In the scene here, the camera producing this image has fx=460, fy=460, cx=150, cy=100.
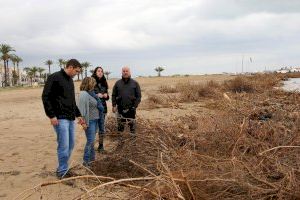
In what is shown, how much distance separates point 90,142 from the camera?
23.0ft

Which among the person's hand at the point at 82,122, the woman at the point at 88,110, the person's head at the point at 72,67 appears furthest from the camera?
the woman at the point at 88,110

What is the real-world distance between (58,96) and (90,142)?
107 centimetres

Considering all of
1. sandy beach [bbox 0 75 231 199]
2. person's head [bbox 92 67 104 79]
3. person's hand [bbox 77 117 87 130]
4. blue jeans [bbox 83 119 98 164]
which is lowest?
sandy beach [bbox 0 75 231 199]

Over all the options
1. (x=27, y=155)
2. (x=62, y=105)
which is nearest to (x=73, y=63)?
(x=62, y=105)

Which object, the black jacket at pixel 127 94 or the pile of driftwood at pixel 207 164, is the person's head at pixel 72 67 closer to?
the pile of driftwood at pixel 207 164

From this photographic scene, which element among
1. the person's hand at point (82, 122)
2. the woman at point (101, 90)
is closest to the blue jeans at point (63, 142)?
the person's hand at point (82, 122)

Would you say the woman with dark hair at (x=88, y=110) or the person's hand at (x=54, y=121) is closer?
the person's hand at (x=54, y=121)

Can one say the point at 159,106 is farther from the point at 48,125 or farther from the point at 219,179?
the point at 219,179

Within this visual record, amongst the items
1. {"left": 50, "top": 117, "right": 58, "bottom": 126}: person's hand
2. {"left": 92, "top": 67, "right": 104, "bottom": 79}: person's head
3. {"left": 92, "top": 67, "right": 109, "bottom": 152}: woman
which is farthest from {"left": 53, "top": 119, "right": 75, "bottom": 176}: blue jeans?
{"left": 92, "top": 67, "right": 104, "bottom": 79}: person's head

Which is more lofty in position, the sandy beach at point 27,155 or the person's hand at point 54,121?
the person's hand at point 54,121

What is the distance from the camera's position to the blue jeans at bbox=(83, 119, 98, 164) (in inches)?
272

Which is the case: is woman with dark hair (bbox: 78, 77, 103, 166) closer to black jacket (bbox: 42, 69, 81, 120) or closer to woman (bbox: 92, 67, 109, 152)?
woman (bbox: 92, 67, 109, 152)

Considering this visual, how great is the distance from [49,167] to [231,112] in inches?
120

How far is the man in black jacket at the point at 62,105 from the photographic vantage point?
6.20 meters
